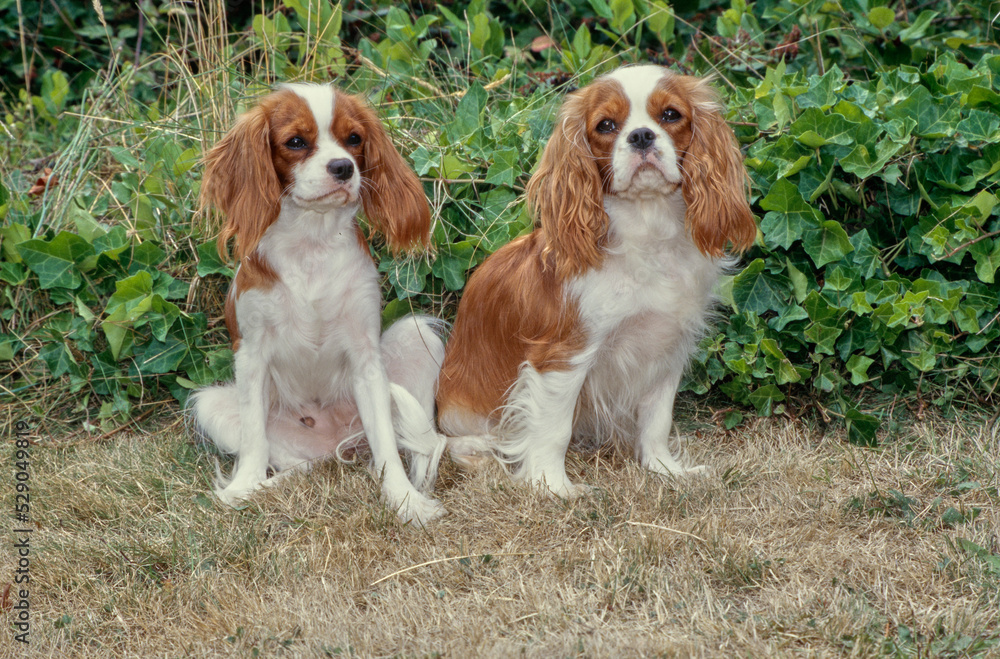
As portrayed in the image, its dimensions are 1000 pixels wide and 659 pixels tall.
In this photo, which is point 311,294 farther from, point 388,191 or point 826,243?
point 826,243

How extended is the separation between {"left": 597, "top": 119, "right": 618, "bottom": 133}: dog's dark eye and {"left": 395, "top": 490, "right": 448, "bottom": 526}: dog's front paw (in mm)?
1234

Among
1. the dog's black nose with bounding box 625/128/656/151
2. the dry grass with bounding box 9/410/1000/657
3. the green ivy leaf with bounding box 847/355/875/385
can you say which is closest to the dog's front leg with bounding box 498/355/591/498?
the dry grass with bounding box 9/410/1000/657

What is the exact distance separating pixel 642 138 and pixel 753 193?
1.01 metres

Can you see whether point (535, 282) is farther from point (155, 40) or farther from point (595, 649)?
point (155, 40)

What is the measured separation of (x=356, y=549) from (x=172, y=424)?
1366mm

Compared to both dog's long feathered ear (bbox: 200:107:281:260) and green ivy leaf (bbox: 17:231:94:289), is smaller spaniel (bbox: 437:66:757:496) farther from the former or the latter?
green ivy leaf (bbox: 17:231:94:289)

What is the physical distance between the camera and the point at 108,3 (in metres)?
6.28

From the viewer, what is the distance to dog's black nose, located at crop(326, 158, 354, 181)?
2.88 meters

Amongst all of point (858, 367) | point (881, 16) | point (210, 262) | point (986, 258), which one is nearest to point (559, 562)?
point (858, 367)

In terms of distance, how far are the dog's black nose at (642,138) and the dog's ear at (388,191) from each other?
31.4 inches

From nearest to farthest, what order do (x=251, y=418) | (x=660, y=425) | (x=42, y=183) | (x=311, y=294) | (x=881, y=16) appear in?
(x=311, y=294) → (x=251, y=418) → (x=660, y=425) → (x=881, y=16) → (x=42, y=183)

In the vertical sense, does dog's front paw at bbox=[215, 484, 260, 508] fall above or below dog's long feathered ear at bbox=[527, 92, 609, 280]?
below

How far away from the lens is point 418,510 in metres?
3.02

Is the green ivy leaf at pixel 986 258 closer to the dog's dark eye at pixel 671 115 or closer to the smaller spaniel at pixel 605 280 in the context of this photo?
the smaller spaniel at pixel 605 280
